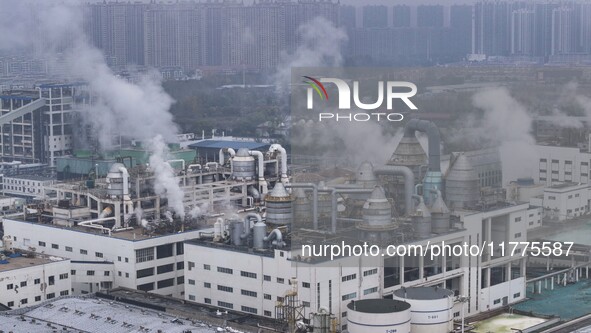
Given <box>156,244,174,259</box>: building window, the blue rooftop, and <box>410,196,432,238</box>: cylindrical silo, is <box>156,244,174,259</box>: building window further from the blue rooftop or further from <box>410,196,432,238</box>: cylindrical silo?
the blue rooftop

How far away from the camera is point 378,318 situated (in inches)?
316

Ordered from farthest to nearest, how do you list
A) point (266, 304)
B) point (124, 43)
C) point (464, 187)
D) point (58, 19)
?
point (124, 43), point (58, 19), point (464, 187), point (266, 304)

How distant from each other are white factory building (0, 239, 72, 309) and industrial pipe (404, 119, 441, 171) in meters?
3.35

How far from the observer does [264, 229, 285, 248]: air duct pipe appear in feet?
29.5

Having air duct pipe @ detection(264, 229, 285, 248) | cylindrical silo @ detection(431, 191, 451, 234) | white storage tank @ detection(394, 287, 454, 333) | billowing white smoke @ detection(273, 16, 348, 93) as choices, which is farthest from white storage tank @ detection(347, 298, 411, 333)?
billowing white smoke @ detection(273, 16, 348, 93)

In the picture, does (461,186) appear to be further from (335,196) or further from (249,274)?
(249,274)

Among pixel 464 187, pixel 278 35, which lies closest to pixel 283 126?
pixel 278 35

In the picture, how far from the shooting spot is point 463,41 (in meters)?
18.7

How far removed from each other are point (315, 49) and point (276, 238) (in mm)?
11889

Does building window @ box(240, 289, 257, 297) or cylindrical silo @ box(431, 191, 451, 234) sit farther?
cylindrical silo @ box(431, 191, 451, 234)

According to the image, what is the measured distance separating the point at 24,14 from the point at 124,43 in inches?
98.5

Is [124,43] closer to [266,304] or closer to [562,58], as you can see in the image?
[562,58]

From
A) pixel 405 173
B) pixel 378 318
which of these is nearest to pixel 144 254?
pixel 405 173

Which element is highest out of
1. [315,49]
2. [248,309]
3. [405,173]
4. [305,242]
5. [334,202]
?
[315,49]
